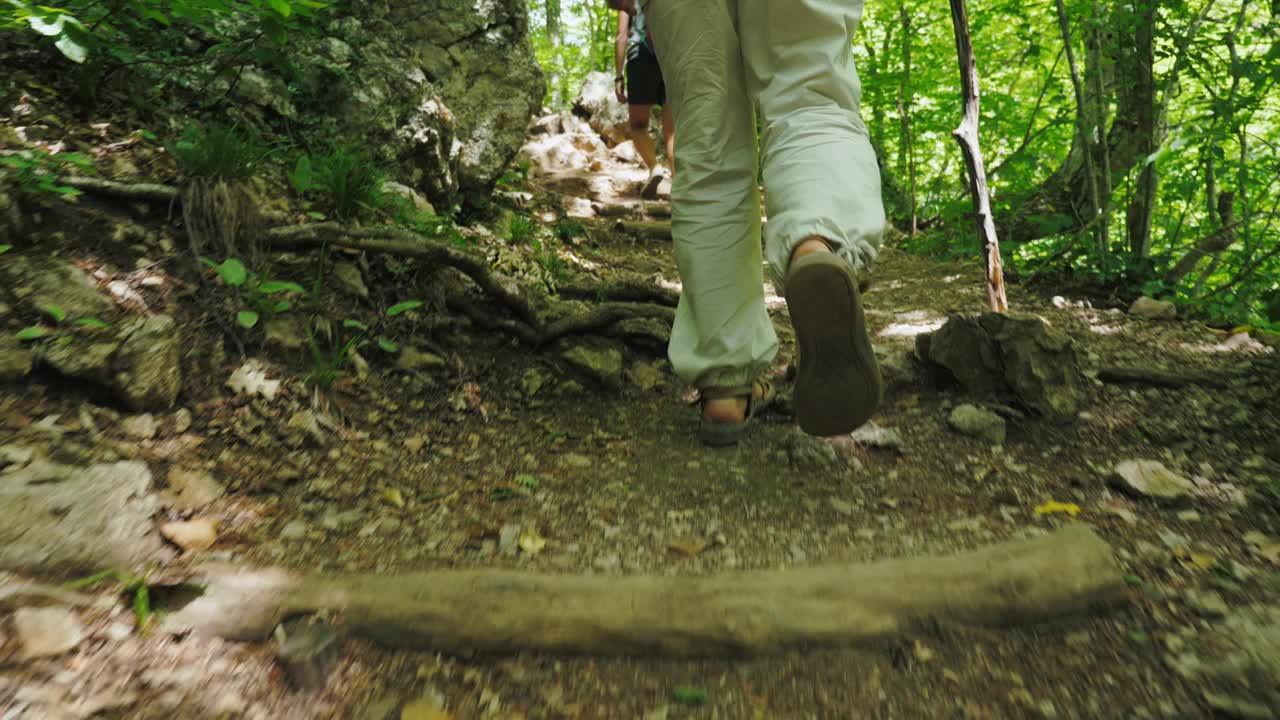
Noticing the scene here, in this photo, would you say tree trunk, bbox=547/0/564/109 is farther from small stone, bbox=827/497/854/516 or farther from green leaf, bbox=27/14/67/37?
small stone, bbox=827/497/854/516

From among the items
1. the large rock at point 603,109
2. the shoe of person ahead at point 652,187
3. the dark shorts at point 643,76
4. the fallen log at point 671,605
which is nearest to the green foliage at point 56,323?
the fallen log at point 671,605

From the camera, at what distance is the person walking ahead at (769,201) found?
1.38 m

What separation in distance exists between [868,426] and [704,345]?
2.06 ft

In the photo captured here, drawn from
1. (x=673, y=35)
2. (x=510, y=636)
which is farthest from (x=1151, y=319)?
(x=510, y=636)

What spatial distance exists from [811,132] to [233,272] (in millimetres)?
1729

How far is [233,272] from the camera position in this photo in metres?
1.95

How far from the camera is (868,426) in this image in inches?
80.5

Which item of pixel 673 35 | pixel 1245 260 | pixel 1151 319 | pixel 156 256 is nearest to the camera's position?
pixel 673 35

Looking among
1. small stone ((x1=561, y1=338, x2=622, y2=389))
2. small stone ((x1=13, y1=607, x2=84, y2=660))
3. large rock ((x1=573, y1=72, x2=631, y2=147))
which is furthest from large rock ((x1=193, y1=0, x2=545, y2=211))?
large rock ((x1=573, y1=72, x2=631, y2=147))

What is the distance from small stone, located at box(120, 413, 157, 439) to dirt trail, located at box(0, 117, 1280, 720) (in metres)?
0.03

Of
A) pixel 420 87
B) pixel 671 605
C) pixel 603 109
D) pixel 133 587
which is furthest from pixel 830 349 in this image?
pixel 603 109

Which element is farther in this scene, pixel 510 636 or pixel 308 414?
pixel 308 414

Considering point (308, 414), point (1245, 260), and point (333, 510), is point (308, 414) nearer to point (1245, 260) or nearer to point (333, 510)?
point (333, 510)

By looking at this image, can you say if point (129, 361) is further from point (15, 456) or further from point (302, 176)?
point (302, 176)
